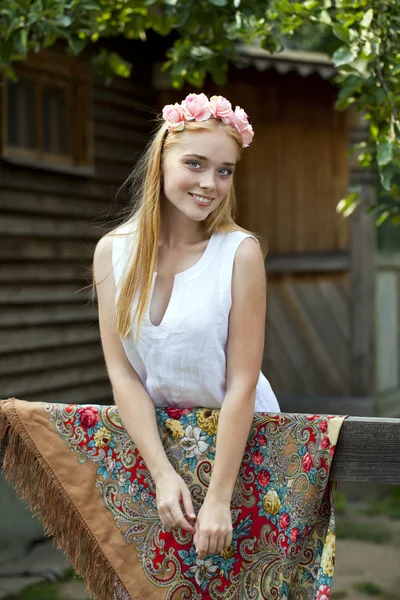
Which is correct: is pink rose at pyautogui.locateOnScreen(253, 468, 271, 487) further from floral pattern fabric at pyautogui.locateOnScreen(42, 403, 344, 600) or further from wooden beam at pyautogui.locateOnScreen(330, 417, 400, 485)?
wooden beam at pyautogui.locateOnScreen(330, 417, 400, 485)

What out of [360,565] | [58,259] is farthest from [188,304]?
[58,259]

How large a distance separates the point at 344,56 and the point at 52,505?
6.49 ft

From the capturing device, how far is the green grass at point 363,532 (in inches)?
267

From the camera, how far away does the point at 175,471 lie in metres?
2.18

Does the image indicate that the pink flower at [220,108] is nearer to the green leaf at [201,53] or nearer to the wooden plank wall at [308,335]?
the green leaf at [201,53]

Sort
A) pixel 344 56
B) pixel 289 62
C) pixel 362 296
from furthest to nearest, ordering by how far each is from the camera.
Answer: pixel 362 296
pixel 289 62
pixel 344 56

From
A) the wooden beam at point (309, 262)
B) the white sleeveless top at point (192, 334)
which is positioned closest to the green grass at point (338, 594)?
the wooden beam at point (309, 262)

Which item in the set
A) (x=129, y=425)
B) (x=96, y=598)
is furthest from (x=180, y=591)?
(x=129, y=425)

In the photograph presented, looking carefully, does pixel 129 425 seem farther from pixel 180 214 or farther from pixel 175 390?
pixel 180 214

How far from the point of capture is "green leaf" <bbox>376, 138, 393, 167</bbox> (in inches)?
129

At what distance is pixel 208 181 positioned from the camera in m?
2.19

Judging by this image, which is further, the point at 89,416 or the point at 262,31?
the point at 262,31

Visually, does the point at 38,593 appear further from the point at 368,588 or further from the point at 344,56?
the point at 344,56

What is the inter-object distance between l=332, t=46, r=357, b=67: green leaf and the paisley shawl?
1.67 metres
